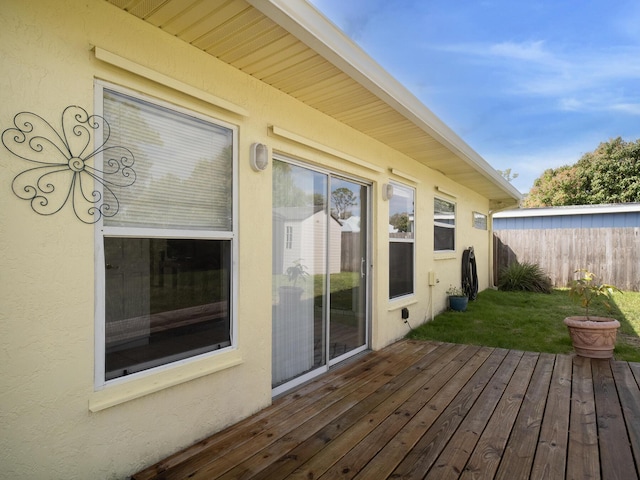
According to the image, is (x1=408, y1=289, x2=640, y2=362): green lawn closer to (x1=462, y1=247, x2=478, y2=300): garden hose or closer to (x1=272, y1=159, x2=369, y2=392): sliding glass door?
(x1=462, y1=247, x2=478, y2=300): garden hose

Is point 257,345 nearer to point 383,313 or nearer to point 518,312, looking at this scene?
point 383,313

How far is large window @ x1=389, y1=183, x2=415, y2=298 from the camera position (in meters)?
5.11

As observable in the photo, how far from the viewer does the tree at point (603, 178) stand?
691 inches

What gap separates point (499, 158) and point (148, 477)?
34.0 m

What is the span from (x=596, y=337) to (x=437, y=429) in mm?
2852

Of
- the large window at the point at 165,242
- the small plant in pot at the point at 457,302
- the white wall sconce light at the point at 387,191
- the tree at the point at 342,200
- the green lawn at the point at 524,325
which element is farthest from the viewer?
the small plant in pot at the point at 457,302

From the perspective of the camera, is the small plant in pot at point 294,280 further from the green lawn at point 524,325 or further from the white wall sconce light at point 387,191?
the green lawn at point 524,325

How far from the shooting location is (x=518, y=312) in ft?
23.9

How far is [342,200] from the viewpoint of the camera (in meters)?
4.14

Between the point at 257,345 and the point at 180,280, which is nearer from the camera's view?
the point at 180,280

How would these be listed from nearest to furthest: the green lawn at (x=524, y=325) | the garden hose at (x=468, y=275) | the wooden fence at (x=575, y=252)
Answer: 1. the green lawn at (x=524, y=325)
2. the garden hose at (x=468, y=275)
3. the wooden fence at (x=575, y=252)

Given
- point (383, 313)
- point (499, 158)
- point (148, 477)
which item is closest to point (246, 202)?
point (148, 477)

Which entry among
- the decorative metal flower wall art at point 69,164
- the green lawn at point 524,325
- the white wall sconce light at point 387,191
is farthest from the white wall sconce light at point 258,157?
the green lawn at point 524,325

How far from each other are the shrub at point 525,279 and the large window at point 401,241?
633 cm
